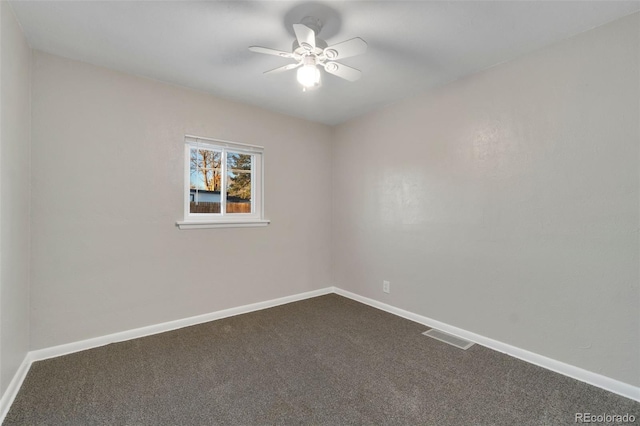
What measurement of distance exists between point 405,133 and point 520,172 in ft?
3.83

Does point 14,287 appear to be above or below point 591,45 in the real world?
below

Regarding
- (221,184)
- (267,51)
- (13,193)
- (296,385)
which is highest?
(267,51)

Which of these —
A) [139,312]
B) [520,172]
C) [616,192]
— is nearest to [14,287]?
[139,312]

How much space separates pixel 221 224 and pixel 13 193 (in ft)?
4.94

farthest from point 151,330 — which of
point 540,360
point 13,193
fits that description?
point 540,360

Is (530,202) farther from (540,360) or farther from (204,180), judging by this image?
(204,180)

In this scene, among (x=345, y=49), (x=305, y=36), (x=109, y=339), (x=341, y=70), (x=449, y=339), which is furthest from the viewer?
(x=449, y=339)

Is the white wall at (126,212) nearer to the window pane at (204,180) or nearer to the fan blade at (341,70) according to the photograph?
the window pane at (204,180)

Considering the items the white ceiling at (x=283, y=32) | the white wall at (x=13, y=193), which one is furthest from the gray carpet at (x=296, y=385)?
the white ceiling at (x=283, y=32)

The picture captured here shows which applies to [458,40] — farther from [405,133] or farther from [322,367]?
[322,367]

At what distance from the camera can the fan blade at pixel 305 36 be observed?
161 cm

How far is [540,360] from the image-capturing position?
2.11 meters

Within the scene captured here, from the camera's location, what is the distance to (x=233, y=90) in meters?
2.83

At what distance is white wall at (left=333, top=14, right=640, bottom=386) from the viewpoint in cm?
182
